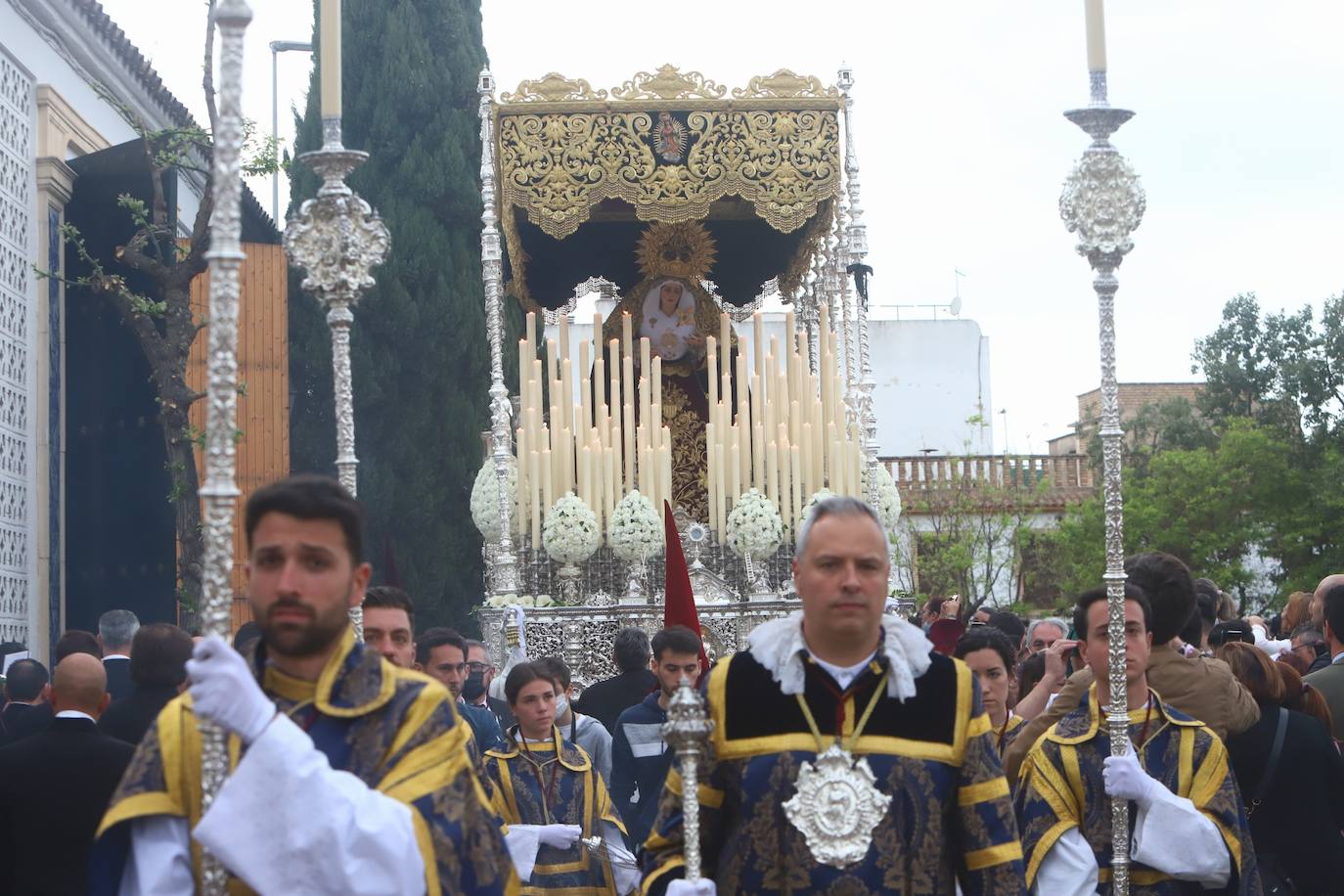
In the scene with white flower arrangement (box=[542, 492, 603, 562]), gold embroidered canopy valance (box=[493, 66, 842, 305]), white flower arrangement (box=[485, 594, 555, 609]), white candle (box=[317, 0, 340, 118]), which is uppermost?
gold embroidered canopy valance (box=[493, 66, 842, 305])

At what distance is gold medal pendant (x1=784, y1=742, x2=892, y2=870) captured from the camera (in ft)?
11.7

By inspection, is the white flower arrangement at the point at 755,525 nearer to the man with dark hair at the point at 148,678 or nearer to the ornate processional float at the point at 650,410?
the ornate processional float at the point at 650,410

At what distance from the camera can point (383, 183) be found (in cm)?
1880

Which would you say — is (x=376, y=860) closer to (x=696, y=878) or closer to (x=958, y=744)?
(x=696, y=878)

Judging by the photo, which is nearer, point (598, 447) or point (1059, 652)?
point (1059, 652)

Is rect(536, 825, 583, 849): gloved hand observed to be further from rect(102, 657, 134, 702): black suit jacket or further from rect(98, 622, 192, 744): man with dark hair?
rect(102, 657, 134, 702): black suit jacket

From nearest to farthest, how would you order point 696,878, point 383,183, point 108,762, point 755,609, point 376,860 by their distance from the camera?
1. point 376,860
2. point 696,878
3. point 108,762
4. point 755,609
5. point 383,183

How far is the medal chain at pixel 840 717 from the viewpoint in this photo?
365 centimetres

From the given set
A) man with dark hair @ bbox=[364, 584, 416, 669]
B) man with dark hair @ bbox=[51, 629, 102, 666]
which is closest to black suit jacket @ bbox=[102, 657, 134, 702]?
man with dark hair @ bbox=[51, 629, 102, 666]

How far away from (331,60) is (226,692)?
83.0 inches

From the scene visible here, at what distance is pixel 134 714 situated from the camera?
5754mm

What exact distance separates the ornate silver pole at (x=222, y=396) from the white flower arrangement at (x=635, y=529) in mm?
9038

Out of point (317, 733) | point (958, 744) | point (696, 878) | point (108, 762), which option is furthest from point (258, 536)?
point (108, 762)

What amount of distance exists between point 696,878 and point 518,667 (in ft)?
8.65
